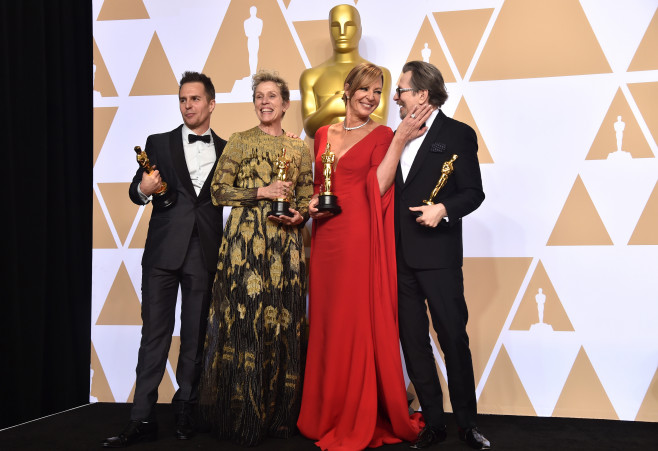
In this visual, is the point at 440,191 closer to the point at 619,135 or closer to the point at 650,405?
the point at 619,135


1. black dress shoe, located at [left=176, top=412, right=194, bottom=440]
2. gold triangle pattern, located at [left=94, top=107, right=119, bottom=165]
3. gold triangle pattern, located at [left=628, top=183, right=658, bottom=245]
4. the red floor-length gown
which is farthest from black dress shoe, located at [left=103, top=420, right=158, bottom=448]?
gold triangle pattern, located at [left=628, top=183, right=658, bottom=245]

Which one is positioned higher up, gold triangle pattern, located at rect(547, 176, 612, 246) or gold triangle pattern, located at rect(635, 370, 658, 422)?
gold triangle pattern, located at rect(547, 176, 612, 246)

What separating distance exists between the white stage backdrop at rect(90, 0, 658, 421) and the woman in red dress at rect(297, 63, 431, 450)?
1199 millimetres

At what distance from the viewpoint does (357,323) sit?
3092 millimetres

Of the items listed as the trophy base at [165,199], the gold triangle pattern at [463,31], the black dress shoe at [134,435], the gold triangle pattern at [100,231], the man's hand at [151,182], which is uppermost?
the gold triangle pattern at [463,31]

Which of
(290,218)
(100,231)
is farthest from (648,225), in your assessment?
(100,231)

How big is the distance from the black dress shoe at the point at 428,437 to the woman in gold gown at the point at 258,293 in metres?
0.68

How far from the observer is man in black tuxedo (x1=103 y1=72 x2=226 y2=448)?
130 inches

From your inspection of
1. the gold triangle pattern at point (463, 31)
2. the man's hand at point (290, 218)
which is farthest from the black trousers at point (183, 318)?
the gold triangle pattern at point (463, 31)

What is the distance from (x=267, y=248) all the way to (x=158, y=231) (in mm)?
647

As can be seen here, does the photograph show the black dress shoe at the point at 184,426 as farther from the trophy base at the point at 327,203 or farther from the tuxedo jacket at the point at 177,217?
the trophy base at the point at 327,203

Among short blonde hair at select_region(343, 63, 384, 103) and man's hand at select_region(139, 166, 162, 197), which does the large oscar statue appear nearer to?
short blonde hair at select_region(343, 63, 384, 103)

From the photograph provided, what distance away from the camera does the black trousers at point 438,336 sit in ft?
9.64

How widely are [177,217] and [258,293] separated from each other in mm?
646
